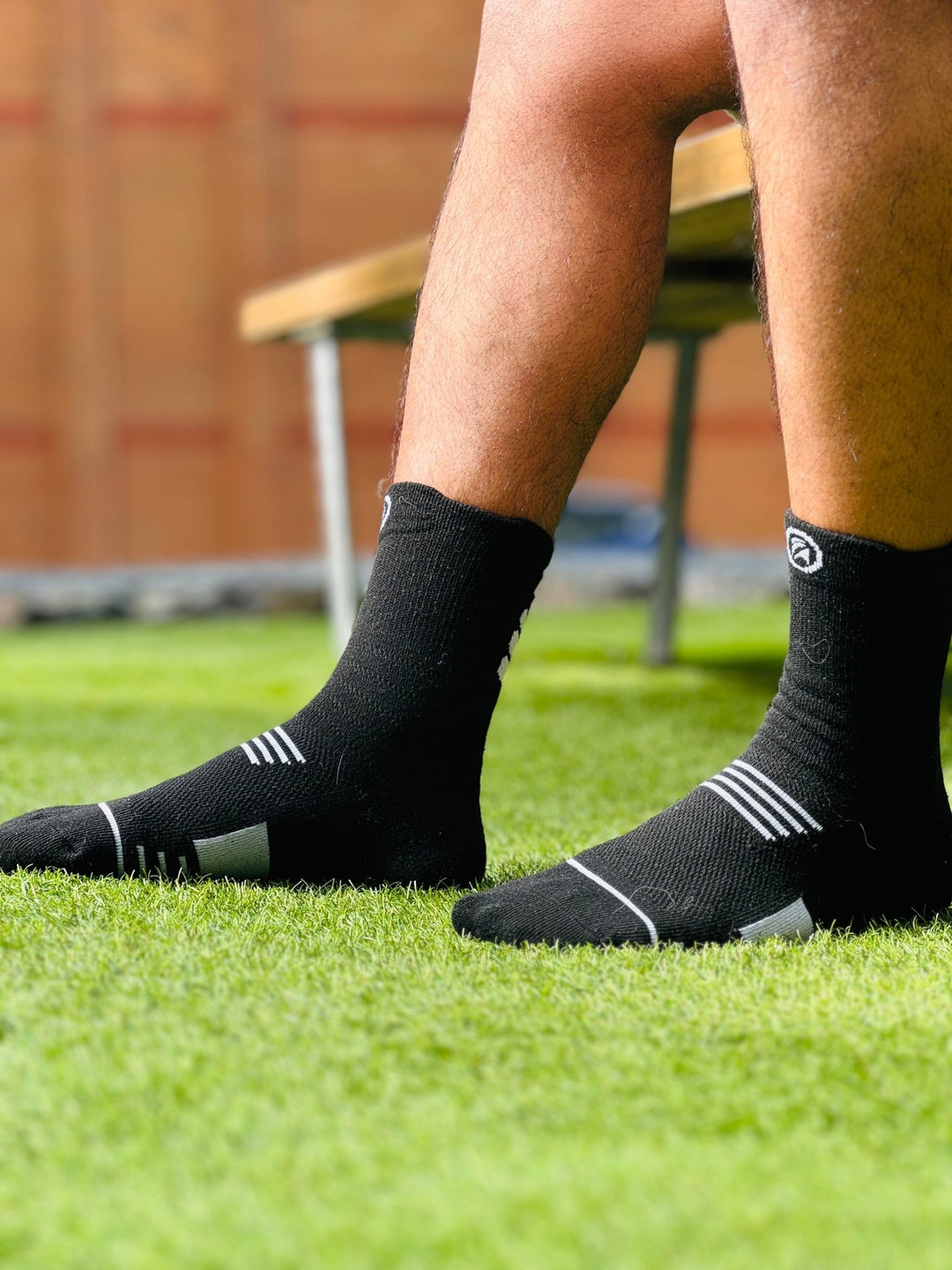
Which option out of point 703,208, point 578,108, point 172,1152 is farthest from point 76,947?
point 703,208

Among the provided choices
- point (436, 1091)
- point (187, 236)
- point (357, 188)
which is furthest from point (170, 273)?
point (436, 1091)

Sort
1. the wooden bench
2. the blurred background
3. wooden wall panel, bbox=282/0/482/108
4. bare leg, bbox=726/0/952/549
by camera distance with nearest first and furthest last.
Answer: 1. bare leg, bbox=726/0/952/549
2. the wooden bench
3. the blurred background
4. wooden wall panel, bbox=282/0/482/108

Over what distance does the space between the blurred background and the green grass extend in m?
6.83

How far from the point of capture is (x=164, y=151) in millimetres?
7637

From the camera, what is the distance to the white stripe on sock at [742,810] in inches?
27.5

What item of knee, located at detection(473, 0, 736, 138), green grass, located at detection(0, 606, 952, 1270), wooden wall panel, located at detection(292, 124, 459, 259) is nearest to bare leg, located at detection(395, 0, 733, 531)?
knee, located at detection(473, 0, 736, 138)

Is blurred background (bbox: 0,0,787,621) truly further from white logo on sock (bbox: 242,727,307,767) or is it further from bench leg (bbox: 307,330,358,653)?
white logo on sock (bbox: 242,727,307,767)

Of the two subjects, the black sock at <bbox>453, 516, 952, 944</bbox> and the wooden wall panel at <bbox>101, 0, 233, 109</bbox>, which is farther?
the wooden wall panel at <bbox>101, 0, 233, 109</bbox>

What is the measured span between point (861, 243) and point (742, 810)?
27cm

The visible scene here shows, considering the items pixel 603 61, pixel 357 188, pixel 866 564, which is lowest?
pixel 866 564

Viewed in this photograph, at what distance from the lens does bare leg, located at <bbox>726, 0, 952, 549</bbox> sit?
65 cm

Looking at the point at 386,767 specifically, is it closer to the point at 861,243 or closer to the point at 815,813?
the point at 815,813

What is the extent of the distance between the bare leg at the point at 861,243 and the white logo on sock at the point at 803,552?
11mm

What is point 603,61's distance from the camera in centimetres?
80
